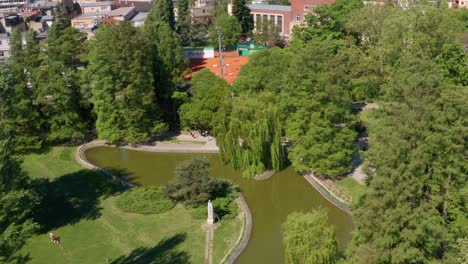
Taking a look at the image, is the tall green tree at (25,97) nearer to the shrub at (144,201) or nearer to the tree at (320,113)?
the shrub at (144,201)

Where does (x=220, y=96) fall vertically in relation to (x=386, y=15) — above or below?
below

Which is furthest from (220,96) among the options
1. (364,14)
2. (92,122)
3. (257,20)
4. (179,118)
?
(257,20)

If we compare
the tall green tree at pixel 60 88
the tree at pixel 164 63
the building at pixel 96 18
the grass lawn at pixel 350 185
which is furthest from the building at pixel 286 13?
the grass lawn at pixel 350 185

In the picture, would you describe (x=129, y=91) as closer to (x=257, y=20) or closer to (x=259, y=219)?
(x=259, y=219)

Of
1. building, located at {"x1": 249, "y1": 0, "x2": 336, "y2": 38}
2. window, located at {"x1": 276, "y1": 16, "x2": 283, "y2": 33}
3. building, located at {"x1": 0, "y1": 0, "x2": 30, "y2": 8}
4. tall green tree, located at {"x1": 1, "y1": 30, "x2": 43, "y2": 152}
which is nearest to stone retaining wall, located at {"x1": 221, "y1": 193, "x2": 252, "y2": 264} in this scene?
tall green tree, located at {"x1": 1, "y1": 30, "x2": 43, "y2": 152}

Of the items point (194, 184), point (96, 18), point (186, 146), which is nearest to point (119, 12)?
point (96, 18)

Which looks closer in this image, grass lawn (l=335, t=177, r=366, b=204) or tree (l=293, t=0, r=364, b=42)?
grass lawn (l=335, t=177, r=366, b=204)

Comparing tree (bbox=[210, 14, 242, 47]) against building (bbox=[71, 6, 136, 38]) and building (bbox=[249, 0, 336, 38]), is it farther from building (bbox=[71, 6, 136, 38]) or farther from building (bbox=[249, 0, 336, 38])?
building (bbox=[71, 6, 136, 38])
